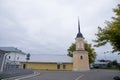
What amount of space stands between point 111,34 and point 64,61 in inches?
1824

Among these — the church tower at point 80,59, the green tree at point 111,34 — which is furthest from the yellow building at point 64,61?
the green tree at point 111,34

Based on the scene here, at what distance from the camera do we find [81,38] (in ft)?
180

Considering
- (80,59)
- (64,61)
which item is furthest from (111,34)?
(64,61)

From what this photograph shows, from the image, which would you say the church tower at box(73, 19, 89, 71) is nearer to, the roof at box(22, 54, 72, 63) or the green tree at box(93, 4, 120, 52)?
the roof at box(22, 54, 72, 63)

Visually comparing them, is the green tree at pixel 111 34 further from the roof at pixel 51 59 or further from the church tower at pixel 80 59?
the roof at pixel 51 59

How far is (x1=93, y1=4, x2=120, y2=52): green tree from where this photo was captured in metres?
12.8

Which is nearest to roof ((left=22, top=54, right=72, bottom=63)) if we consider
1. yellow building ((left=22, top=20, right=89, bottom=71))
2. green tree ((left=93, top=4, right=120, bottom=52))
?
yellow building ((left=22, top=20, right=89, bottom=71))

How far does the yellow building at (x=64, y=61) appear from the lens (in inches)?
2096

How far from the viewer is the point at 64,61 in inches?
2320

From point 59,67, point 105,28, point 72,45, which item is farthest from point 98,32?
point 72,45

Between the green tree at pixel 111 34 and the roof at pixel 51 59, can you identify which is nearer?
the green tree at pixel 111 34

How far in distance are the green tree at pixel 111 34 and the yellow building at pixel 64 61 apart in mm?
37989

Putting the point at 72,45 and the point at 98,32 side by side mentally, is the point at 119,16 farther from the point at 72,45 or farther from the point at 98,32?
the point at 72,45

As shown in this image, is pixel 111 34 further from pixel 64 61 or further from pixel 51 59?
pixel 51 59
